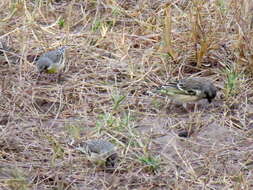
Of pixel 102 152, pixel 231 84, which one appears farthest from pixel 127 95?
pixel 102 152

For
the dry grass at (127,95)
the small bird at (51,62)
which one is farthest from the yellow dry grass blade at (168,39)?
the small bird at (51,62)

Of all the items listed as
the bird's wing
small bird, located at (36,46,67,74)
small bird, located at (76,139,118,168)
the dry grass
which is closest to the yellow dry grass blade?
the dry grass

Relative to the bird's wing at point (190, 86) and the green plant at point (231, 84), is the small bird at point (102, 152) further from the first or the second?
the green plant at point (231, 84)

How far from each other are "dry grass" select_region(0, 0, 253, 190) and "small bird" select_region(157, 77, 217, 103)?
0.45ft

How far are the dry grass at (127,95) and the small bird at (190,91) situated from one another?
14cm

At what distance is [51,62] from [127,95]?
0.96 meters

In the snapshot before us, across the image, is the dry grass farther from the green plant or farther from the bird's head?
the bird's head

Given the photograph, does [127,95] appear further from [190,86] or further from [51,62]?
[51,62]

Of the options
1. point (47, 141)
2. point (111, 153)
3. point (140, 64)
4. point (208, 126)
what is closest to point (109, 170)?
point (111, 153)

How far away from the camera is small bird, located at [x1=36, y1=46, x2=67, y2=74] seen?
7.95 m

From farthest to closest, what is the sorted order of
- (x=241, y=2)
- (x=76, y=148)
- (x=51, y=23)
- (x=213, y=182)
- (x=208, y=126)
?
(x=51, y=23), (x=241, y=2), (x=208, y=126), (x=76, y=148), (x=213, y=182)

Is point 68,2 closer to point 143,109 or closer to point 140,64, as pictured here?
point 140,64

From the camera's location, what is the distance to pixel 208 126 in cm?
699

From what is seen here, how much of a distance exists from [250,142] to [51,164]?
183cm
